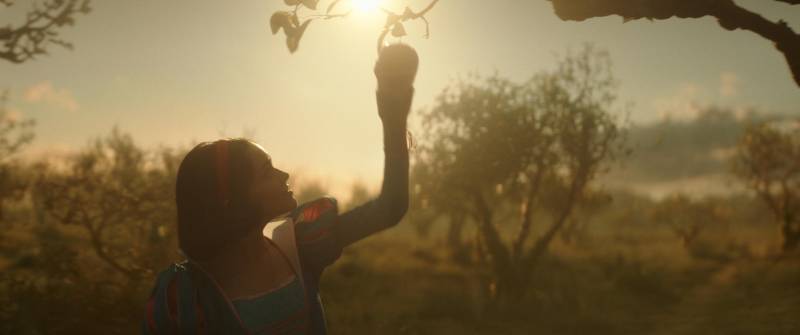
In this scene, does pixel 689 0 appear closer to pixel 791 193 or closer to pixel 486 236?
pixel 486 236

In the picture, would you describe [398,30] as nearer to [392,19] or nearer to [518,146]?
[392,19]

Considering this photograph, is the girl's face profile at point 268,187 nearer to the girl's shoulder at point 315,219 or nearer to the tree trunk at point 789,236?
the girl's shoulder at point 315,219

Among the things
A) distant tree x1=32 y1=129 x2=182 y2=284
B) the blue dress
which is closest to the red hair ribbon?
the blue dress

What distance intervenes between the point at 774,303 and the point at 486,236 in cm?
683

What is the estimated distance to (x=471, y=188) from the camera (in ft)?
54.1

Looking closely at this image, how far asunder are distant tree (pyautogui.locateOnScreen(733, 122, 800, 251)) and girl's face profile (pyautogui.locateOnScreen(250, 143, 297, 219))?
28.5m

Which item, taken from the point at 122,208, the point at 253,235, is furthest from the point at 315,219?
the point at 122,208

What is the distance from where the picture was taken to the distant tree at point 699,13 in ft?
14.1

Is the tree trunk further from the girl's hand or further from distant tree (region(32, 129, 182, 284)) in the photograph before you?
the girl's hand

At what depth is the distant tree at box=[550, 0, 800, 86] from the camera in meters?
4.31

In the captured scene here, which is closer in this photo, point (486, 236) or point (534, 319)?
point (534, 319)

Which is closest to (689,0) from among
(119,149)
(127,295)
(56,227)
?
(127,295)

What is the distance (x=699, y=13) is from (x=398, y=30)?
240cm

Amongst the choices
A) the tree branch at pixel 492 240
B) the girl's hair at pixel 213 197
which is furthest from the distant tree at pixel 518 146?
the girl's hair at pixel 213 197
